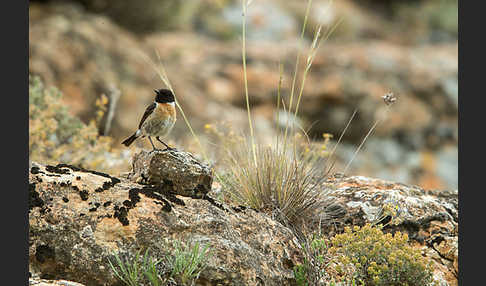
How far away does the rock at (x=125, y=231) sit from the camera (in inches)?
122

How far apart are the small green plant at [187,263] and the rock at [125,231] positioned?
57mm

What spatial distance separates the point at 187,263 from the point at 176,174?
33.9 inches

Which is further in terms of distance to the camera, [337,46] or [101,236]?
[337,46]

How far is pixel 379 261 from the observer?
374 centimetres

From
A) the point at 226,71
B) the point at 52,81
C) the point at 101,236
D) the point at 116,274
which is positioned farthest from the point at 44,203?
the point at 226,71

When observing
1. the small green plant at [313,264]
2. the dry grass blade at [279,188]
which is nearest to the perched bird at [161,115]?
the dry grass blade at [279,188]

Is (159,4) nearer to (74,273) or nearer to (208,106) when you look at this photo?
(208,106)

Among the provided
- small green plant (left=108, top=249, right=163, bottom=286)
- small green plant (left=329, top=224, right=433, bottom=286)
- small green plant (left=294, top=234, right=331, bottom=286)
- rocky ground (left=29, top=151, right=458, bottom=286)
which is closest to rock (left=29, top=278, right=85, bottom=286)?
rocky ground (left=29, top=151, right=458, bottom=286)

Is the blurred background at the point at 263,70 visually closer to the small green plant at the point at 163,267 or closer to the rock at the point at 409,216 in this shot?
the rock at the point at 409,216

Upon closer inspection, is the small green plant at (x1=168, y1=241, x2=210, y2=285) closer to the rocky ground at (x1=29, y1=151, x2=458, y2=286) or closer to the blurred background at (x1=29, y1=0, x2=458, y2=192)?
the rocky ground at (x1=29, y1=151, x2=458, y2=286)

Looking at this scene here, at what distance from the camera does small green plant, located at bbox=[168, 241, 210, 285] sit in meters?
3.04

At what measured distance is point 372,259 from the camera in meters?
3.76

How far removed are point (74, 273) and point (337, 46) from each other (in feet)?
45.4

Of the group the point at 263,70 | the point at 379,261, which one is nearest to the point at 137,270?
the point at 379,261
